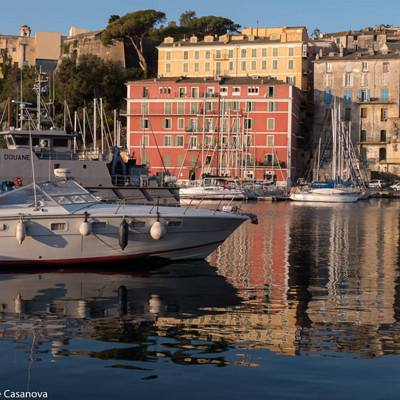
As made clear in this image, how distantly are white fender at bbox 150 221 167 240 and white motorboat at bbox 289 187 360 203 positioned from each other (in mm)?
51240

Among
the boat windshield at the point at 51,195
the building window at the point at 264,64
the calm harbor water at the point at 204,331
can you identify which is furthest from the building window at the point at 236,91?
the boat windshield at the point at 51,195

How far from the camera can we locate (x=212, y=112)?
3275 inches

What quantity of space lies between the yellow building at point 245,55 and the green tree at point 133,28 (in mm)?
4444

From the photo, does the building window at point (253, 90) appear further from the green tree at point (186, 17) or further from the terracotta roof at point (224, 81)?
the green tree at point (186, 17)

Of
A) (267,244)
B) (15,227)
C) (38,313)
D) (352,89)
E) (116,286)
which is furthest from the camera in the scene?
(352,89)

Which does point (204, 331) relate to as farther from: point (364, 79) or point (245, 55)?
point (245, 55)

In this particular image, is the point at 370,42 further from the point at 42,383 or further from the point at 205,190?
the point at 42,383

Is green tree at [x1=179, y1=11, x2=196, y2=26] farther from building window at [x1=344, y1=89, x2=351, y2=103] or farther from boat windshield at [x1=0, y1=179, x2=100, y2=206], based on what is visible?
boat windshield at [x1=0, y1=179, x2=100, y2=206]

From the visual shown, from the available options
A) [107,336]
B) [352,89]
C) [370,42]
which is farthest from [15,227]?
[370,42]

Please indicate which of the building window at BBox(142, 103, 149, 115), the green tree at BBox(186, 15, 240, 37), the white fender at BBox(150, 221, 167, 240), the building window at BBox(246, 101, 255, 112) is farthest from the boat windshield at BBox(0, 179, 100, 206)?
the green tree at BBox(186, 15, 240, 37)

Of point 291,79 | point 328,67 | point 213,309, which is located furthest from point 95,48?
point 213,309

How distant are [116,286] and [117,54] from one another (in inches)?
3347

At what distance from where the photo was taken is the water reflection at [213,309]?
36.4ft

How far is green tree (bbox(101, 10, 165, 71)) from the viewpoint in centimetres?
9638
